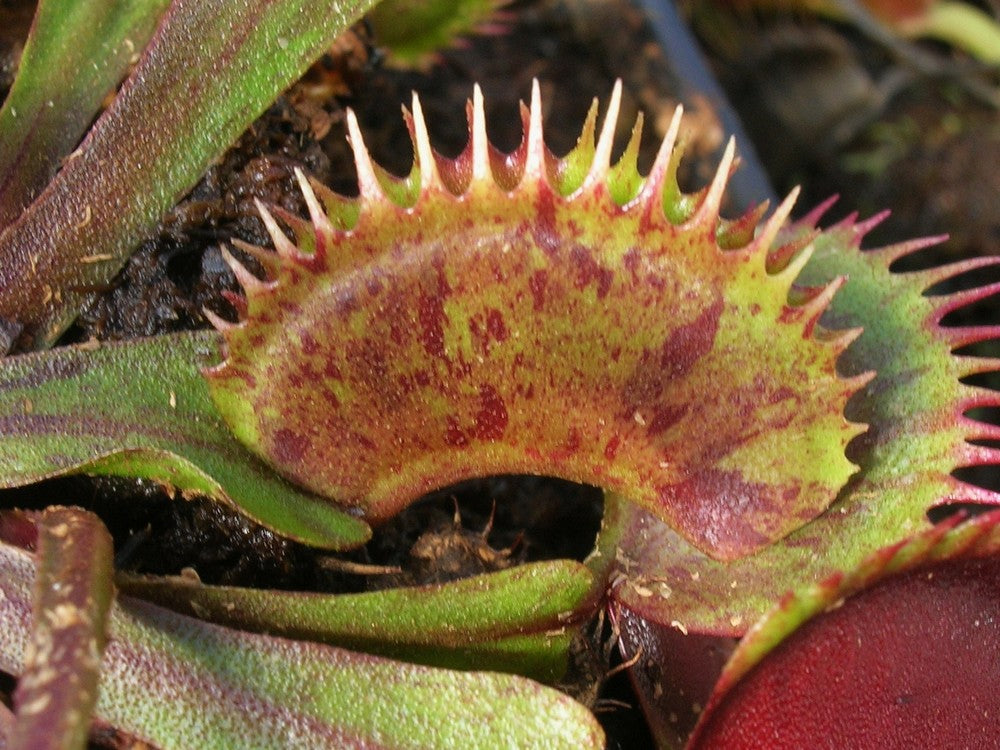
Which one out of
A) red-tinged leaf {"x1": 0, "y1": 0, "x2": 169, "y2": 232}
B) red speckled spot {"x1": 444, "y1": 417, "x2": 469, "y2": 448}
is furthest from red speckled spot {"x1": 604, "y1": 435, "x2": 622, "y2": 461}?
red-tinged leaf {"x1": 0, "y1": 0, "x2": 169, "y2": 232}

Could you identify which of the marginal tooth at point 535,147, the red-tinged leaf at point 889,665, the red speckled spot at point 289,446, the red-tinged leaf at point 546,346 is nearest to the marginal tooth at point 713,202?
the red-tinged leaf at point 546,346

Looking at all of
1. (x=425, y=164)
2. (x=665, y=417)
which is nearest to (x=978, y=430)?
(x=665, y=417)

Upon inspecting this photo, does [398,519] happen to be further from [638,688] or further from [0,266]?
[0,266]

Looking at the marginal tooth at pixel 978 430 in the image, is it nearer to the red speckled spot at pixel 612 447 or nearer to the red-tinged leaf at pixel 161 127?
the red speckled spot at pixel 612 447

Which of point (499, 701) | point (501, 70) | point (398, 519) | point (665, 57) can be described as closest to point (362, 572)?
point (398, 519)

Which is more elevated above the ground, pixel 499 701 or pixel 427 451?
pixel 427 451
